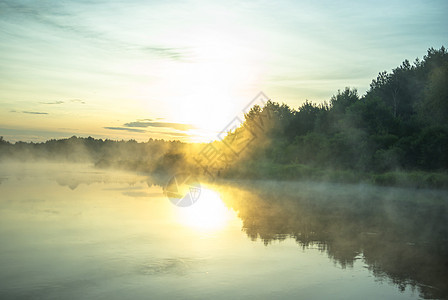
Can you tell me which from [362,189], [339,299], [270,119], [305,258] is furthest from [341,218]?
[270,119]

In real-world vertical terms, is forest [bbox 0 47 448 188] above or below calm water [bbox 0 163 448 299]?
above

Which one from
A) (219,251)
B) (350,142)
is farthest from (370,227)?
(350,142)

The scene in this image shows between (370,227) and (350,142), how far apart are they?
1230 inches

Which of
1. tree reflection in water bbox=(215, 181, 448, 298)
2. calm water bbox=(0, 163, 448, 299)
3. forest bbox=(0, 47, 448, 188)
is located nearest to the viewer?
calm water bbox=(0, 163, 448, 299)

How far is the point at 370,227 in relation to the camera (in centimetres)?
2131

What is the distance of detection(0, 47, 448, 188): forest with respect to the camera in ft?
142

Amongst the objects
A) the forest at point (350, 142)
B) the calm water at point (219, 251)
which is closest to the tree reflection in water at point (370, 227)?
the calm water at point (219, 251)

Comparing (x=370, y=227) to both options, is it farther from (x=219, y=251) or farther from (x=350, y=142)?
(x=350, y=142)

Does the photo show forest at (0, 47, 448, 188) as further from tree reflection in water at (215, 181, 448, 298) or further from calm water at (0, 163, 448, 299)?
calm water at (0, 163, 448, 299)

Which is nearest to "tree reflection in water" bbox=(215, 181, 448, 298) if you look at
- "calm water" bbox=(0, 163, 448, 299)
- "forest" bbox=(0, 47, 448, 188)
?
"calm water" bbox=(0, 163, 448, 299)

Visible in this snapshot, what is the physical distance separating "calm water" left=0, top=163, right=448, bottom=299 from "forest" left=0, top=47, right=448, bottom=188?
54.2 feet

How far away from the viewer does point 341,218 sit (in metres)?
24.0

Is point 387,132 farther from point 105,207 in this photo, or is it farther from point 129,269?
point 129,269

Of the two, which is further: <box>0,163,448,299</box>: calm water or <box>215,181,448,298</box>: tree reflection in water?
<box>215,181,448,298</box>: tree reflection in water
